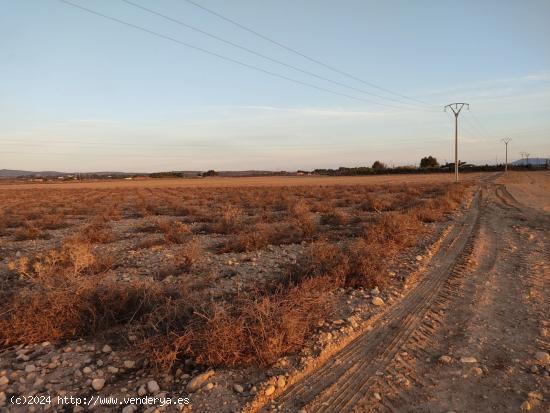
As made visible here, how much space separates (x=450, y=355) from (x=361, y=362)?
1.06 meters

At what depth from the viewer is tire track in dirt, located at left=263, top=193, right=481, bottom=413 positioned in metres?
4.03

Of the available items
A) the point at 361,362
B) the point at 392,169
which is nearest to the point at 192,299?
the point at 361,362

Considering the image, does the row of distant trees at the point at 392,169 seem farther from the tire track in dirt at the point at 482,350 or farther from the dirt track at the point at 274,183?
the tire track in dirt at the point at 482,350

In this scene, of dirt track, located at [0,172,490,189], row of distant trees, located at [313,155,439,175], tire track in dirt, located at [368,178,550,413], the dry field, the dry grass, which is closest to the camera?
tire track in dirt, located at [368,178,550,413]

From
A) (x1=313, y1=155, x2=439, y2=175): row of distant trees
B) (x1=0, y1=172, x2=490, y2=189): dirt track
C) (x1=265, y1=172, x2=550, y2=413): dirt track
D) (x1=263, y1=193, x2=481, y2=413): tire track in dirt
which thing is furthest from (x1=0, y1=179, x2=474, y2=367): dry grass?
(x1=313, y1=155, x2=439, y2=175): row of distant trees

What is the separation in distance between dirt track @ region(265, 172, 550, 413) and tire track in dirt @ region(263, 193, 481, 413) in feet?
0.03

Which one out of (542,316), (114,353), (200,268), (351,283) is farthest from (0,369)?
(542,316)

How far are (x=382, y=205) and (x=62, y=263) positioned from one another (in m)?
15.8

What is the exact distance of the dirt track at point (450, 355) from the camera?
399 cm

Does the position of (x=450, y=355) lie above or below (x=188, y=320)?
below

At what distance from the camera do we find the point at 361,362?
15.6 ft

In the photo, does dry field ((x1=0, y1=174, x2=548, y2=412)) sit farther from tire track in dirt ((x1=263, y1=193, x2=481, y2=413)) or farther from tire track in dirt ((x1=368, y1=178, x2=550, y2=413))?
tire track in dirt ((x1=368, y1=178, x2=550, y2=413))

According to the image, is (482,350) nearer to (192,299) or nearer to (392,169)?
(192,299)

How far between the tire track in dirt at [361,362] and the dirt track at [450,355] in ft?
0.03
